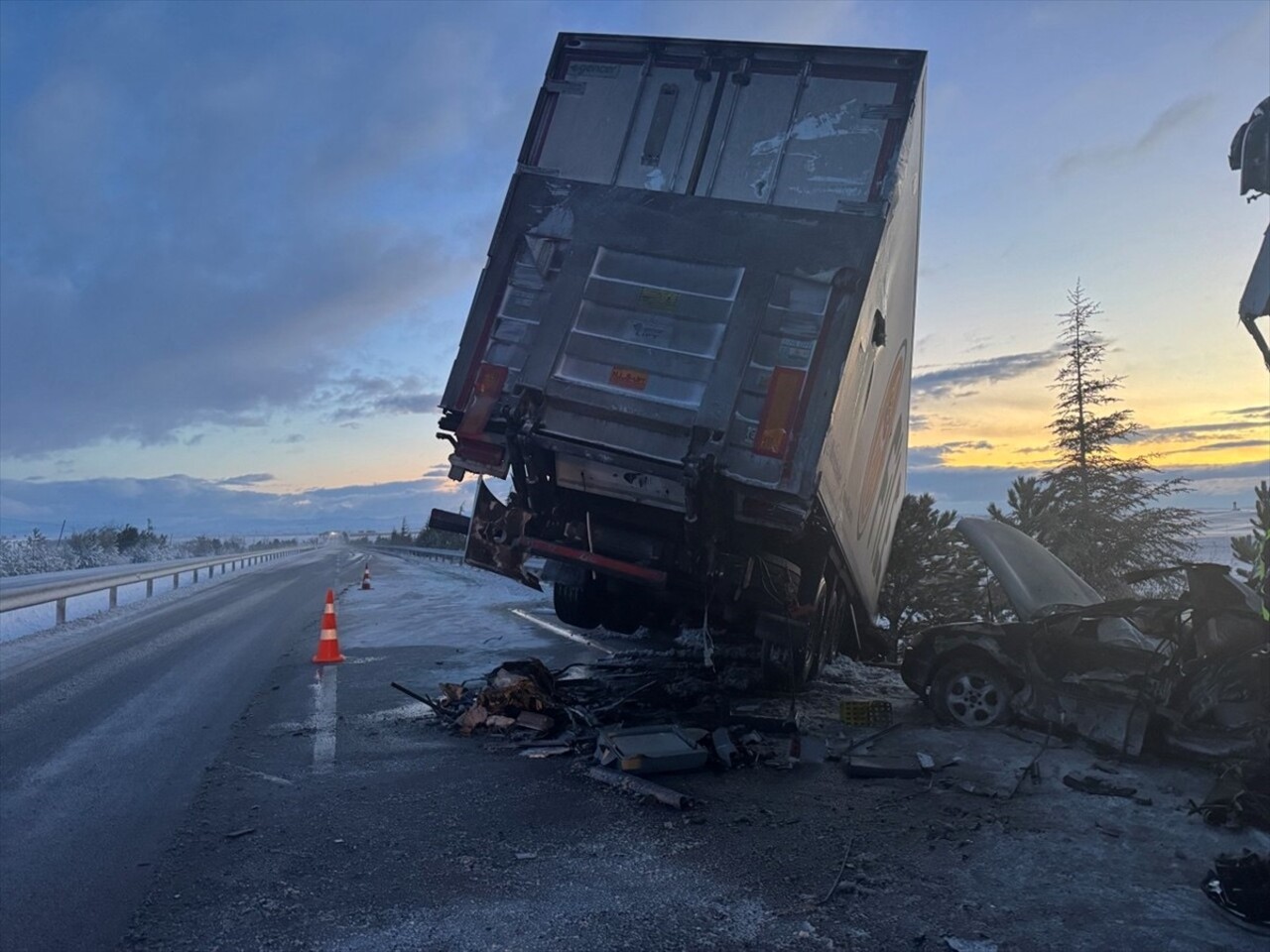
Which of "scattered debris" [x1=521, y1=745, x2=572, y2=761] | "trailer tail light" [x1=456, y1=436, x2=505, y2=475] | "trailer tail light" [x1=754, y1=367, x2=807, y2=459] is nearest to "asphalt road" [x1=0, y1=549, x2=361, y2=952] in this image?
"scattered debris" [x1=521, y1=745, x2=572, y2=761]

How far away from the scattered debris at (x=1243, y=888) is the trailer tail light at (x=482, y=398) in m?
4.48

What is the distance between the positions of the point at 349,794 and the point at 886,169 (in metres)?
4.95

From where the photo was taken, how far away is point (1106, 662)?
6.03 meters

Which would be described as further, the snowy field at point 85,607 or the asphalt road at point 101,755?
the snowy field at point 85,607

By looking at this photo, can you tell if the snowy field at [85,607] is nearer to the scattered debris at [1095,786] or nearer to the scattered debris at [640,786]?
the scattered debris at [640,786]

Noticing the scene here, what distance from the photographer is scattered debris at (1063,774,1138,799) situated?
4.89m

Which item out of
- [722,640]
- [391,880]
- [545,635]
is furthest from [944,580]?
[391,880]

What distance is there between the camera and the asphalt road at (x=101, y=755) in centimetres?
377

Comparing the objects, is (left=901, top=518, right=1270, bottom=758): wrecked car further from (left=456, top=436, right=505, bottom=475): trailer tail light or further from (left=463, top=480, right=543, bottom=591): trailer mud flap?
(left=456, top=436, right=505, bottom=475): trailer tail light

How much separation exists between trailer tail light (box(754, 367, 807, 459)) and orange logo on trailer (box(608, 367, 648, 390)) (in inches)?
30.3

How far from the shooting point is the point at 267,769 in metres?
5.57

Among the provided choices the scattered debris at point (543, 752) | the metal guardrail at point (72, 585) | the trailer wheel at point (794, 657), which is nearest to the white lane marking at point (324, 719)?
the scattered debris at point (543, 752)

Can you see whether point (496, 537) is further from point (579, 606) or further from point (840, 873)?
point (840, 873)

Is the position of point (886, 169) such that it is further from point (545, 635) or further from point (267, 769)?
point (545, 635)
